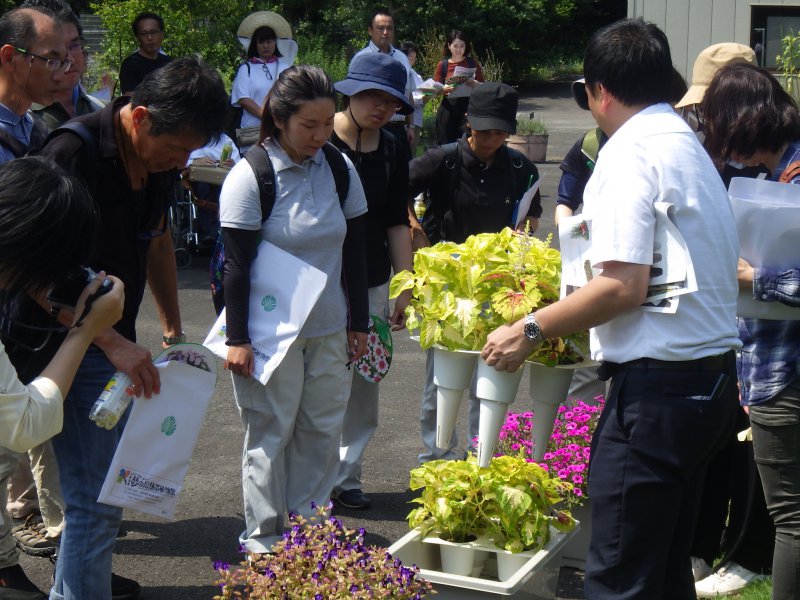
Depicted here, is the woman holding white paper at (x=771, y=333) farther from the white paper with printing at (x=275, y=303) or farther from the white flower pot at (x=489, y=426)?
the white paper with printing at (x=275, y=303)

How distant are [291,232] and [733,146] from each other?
1674 mm

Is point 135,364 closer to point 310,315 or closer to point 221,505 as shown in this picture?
point 310,315

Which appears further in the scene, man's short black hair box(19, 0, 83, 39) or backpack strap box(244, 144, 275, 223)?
man's short black hair box(19, 0, 83, 39)

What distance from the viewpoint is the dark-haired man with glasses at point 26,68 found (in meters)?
4.24

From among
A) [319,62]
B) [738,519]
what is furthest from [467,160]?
[319,62]

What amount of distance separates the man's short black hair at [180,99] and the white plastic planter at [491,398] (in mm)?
1196

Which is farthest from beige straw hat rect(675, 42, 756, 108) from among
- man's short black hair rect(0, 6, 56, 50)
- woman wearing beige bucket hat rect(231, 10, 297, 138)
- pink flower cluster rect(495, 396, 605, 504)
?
woman wearing beige bucket hat rect(231, 10, 297, 138)

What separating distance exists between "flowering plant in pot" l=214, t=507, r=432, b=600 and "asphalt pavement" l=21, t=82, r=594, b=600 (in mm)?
1277

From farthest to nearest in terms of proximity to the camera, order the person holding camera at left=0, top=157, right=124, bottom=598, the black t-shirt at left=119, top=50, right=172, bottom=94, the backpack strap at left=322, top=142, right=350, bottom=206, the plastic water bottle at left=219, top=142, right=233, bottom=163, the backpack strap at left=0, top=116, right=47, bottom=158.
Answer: the black t-shirt at left=119, top=50, right=172, bottom=94 → the plastic water bottle at left=219, top=142, right=233, bottom=163 → the backpack strap at left=322, top=142, right=350, bottom=206 → the backpack strap at left=0, top=116, right=47, bottom=158 → the person holding camera at left=0, top=157, right=124, bottom=598

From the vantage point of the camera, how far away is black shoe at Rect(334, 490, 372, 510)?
5191 mm

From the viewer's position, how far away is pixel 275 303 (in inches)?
164

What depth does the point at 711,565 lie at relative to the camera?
4430mm

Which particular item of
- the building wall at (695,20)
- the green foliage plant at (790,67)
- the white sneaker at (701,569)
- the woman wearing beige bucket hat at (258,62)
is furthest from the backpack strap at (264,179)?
the building wall at (695,20)

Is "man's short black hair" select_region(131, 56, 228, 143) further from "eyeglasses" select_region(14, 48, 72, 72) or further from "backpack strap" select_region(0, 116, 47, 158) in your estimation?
"eyeglasses" select_region(14, 48, 72, 72)
